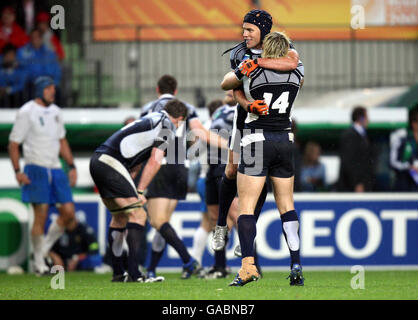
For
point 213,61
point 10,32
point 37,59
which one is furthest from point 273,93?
point 10,32

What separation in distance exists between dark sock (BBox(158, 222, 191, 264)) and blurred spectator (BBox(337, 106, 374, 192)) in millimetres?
4389

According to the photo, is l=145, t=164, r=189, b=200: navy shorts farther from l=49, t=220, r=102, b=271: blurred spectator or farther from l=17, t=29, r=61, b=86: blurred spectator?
l=17, t=29, r=61, b=86: blurred spectator

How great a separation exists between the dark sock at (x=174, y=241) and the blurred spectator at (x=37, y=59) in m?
5.95

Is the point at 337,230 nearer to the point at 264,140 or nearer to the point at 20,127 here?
the point at 20,127

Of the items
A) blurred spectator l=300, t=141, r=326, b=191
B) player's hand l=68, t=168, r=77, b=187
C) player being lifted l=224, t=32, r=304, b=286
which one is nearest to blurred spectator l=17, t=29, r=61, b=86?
player's hand l=68, t=168, r=77, b=187

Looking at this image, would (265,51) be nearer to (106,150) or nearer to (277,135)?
(277,135)

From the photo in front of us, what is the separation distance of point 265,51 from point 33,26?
9.62 meters

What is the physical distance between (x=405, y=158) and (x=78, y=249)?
4994 millimetres

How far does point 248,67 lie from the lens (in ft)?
28.0

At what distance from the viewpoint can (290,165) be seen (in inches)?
347

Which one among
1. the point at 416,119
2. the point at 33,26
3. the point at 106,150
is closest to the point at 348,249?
the point at 416,119

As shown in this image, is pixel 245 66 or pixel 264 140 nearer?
pixel 245 66

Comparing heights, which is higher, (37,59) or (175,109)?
(37,59)

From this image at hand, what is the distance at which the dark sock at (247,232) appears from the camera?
28.2ft
